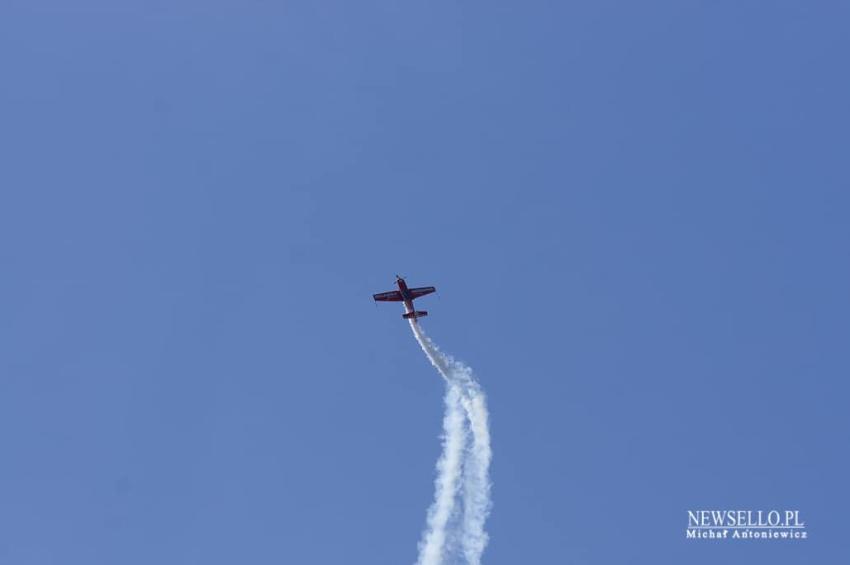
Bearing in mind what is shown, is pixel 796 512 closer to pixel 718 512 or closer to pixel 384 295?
pixel 718 512

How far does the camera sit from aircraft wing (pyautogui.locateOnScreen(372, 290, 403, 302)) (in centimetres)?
12669

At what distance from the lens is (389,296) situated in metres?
127

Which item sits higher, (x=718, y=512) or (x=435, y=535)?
(x=718, y=512)

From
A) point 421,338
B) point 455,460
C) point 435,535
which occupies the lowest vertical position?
point 435,535

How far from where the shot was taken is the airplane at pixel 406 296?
12644 centimetres

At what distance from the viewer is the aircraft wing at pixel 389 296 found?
416ft

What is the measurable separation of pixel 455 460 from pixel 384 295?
22253 millimetres

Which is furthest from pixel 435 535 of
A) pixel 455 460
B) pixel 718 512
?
pixel 718 512

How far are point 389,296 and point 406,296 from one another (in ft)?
6.86

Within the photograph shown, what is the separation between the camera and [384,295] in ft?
416

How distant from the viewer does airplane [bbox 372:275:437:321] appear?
126 meters

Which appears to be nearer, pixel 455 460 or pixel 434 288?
pixel 455 460

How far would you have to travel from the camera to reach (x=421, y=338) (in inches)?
5027

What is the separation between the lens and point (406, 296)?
127 m
